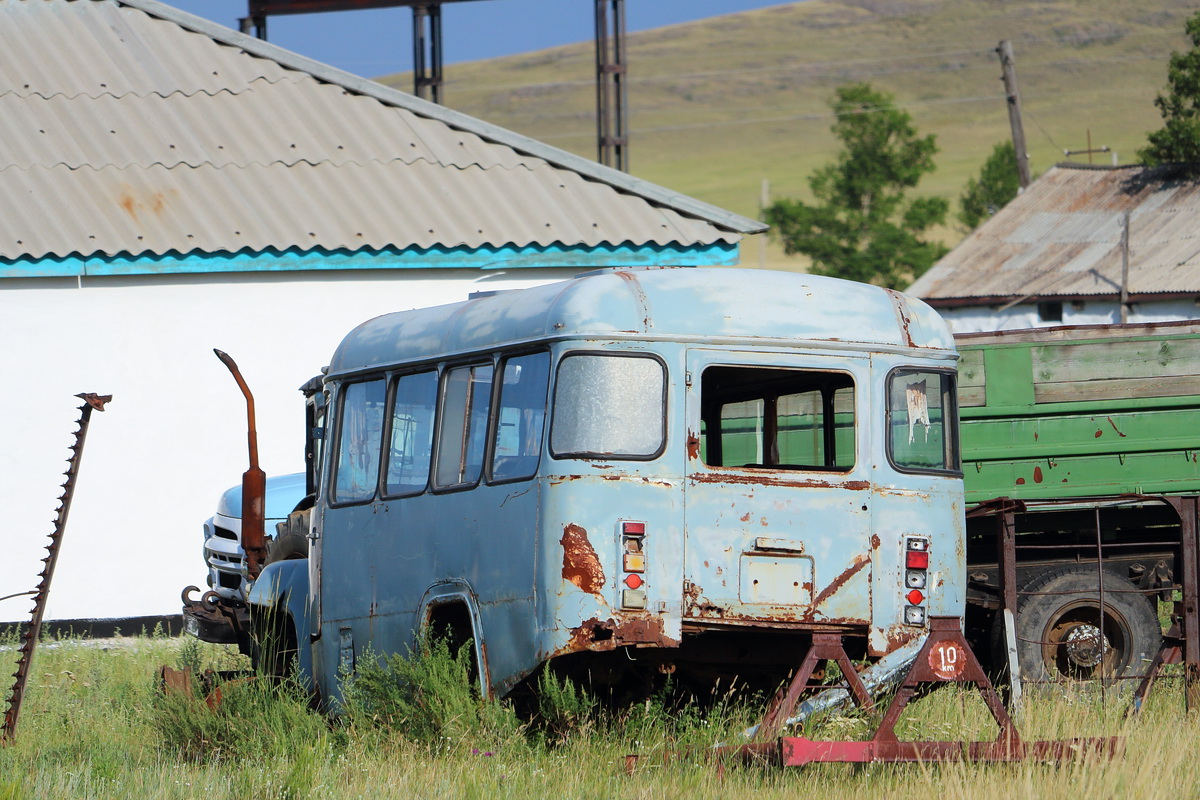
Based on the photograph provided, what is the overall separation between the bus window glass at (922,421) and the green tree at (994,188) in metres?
52.4

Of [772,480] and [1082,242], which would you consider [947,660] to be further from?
[1082,242]

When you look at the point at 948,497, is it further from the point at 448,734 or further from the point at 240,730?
the point at 240,730

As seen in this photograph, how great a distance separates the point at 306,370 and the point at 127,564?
93.4 inches

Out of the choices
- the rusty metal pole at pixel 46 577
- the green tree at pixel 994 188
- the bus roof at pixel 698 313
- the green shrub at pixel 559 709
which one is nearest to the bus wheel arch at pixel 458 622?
the green shrub at pixel 559 709

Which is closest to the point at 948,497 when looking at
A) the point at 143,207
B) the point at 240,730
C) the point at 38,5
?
the point at 240,730

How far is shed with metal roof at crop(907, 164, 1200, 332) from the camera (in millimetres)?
30453

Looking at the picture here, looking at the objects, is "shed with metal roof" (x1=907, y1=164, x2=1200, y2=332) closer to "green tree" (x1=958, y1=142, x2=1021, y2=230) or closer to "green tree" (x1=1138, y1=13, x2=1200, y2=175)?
"green tree" (x1=1138, y1=13, x2=1200, y2=175)

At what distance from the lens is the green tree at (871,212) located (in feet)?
172

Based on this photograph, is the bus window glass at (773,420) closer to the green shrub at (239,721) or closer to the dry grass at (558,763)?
the dry grass at (558,763)

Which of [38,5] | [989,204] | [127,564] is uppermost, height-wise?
[989,204]

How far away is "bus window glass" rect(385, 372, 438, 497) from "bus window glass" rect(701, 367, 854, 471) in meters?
1.54

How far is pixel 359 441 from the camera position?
29.9ft

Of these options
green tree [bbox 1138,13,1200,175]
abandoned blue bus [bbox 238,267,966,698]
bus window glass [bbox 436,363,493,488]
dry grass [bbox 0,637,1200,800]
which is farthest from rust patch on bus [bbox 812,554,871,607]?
green tree [bbox 1138,13,1200,175]

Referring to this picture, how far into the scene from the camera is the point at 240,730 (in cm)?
867
